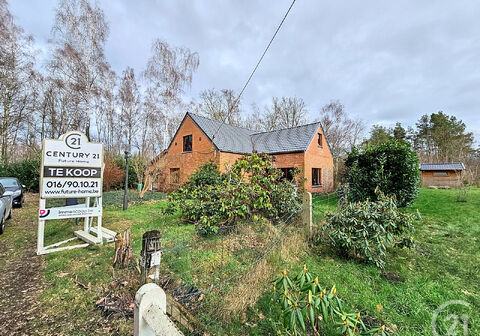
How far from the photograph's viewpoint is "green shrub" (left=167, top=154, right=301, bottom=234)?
16.8 feet

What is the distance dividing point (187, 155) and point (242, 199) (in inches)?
465

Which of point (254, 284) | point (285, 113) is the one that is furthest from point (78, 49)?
point (285, 113)

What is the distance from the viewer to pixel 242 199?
5.24 m

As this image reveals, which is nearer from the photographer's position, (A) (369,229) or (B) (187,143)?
(A) (369,229)

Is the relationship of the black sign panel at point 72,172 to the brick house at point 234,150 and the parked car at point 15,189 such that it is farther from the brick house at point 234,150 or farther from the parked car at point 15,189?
the brick house at point 234,150

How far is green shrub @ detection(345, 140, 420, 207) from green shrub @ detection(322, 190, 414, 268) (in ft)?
11.5

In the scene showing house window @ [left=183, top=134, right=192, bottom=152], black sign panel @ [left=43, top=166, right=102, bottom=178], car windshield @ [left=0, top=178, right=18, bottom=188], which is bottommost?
car windshield @ [left=0, top=178, right=18, bottom=188]

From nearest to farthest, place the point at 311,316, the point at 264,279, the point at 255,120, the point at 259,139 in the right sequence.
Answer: the point at 311,316 → the point at 264,279 → the point at 259,139 → the point at 255,120

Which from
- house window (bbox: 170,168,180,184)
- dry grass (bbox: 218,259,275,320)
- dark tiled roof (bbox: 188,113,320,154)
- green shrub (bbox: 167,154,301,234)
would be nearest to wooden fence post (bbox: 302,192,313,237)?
green shrub (bbox: 167,154,301,234)

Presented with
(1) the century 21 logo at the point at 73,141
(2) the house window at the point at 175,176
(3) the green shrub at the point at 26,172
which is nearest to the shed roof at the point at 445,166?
(2) the house window at the point at 175,176

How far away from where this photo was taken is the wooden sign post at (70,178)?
14.8 ft

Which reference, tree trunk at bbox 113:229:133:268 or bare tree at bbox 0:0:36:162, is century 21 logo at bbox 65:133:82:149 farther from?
bare tree at bbox 0:0:36:162

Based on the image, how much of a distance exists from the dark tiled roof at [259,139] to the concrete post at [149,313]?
13.3 m

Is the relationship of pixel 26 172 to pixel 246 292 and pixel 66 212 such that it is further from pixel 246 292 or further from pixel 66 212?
pixel 246 292
